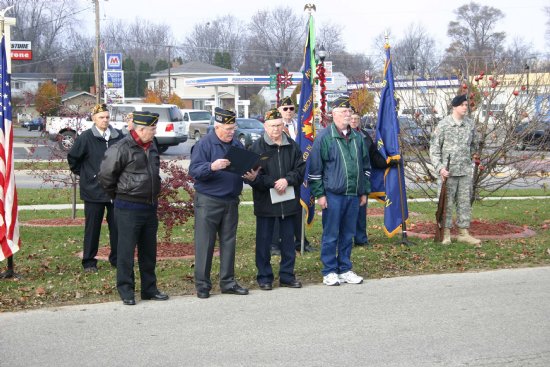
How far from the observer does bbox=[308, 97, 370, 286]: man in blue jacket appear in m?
8.66

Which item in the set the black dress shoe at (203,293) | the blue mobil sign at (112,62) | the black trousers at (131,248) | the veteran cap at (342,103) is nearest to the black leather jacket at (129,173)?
the black trousers at (131,248)

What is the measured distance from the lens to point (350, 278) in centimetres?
867

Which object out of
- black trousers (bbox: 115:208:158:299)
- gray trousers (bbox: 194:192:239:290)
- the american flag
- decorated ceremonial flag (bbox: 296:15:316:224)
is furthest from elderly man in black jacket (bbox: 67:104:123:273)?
decorated ceremonial flag (bbox: 296:15:316:224)

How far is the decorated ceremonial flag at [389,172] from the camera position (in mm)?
10758

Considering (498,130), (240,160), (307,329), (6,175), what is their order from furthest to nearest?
1. (498,130)
2. (6,175)
3. (240,160)
4. (307,329)

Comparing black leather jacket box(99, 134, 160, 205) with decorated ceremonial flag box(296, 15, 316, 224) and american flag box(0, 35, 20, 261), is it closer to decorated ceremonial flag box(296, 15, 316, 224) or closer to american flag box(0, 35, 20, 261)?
american flag box(0, 35, 20, 261)

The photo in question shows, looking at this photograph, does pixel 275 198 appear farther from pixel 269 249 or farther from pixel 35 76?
pixel 35 76

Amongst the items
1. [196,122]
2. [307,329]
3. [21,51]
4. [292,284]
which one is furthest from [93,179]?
[21,51]

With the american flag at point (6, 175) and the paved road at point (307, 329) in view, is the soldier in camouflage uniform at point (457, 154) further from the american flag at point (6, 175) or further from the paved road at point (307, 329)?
the american flag at point (6, 175)

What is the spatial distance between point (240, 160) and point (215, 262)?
221 cm

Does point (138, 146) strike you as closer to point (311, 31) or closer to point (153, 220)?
point (153, 220)

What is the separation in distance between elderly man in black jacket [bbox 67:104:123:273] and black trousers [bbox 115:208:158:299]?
1492 mm

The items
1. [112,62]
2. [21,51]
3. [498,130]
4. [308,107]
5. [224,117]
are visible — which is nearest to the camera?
[224,117]

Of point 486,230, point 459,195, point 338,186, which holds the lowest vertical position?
point 486,230
